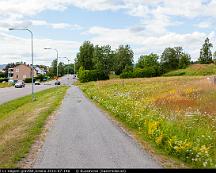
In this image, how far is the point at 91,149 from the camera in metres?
12.2

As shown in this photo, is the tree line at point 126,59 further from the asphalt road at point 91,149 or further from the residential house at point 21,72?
the asphalt road at point 91,149

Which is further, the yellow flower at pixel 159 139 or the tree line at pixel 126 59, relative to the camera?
the tree line at pixel 126 59

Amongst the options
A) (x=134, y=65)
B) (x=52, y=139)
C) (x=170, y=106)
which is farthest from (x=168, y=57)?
(x=52, y=139)

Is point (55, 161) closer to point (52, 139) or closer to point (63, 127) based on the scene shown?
point (52, 139)

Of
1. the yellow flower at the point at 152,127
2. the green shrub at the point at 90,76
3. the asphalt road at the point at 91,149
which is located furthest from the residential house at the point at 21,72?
the yellow flower at the point at 152,127

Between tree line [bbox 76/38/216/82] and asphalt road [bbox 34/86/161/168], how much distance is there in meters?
98.9

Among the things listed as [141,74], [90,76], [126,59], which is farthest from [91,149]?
[126,59]

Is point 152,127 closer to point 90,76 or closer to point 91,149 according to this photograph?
point 91,149

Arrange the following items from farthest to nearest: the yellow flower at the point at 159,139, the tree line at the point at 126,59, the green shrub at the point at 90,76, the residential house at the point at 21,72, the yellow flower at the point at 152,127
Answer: the residential house at the point at 21,72, the tree line at the point at 126,59, the green shrub at the point at 90,76, the yellow flower at the point at 152,127, the yellow flower at the point at 159,139

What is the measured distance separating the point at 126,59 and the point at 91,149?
442 feet

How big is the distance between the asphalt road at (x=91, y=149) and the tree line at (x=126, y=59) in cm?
9892

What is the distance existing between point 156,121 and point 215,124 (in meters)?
2.12

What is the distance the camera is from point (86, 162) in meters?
10.2

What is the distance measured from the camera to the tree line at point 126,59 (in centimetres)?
13012
